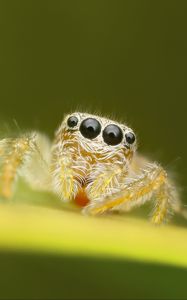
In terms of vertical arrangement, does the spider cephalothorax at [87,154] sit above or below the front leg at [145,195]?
above

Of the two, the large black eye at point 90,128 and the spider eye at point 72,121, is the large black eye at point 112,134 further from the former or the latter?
the spider eye at point 72,121

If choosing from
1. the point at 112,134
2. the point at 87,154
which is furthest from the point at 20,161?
the point at 112,134

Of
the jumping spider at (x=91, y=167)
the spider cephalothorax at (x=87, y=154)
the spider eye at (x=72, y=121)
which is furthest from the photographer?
the spider eye at (x=72, y=121)

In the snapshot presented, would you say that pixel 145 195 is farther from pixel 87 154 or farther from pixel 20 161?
pixel 20 161

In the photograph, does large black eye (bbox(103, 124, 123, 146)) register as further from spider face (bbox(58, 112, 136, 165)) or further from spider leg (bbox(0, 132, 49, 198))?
spider leg (bbox(0, 132, 49, 198))

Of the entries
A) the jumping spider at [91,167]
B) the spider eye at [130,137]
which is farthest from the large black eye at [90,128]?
the spider eye at [130,137]

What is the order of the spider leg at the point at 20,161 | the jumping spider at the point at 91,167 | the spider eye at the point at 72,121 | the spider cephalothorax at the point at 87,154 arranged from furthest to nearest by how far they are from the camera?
1. the spider eye at the point at 72,121
2. the spider cephalothorax at the point at 87,154
3. the jumping spider at the point at 91,167
4. the spider leg at the point at 20,161

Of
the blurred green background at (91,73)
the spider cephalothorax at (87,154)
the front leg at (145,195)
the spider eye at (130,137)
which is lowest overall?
the front leg at (145,195)
